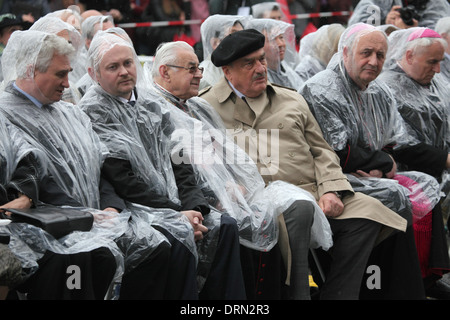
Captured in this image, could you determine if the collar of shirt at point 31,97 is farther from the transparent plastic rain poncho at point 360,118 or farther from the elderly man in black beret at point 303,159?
the transparent plastic rain poncho at point 360,118

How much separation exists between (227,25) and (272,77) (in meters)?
0.62

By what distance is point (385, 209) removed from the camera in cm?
529

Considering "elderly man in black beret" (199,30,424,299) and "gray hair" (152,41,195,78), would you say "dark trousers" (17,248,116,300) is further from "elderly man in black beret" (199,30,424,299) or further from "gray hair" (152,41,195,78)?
"gray hair" (152,41,195,78)

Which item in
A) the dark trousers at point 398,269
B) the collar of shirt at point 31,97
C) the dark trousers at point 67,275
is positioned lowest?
the dark trousers at point 398,269

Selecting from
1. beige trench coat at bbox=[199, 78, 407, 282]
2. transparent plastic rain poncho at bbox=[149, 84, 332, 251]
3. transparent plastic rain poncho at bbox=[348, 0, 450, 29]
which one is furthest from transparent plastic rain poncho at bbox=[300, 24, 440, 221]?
transparent plastic rain poncho at bbox=[348, 0, 450, 29]

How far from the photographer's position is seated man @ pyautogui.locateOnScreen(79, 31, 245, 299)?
461 centimetres

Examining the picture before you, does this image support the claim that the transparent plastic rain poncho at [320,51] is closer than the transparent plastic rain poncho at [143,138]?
No

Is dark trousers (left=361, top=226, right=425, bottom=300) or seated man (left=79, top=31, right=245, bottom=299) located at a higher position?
seated man (left=79, top=31, right=245, bottom=299)

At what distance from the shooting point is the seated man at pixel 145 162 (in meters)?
4.61

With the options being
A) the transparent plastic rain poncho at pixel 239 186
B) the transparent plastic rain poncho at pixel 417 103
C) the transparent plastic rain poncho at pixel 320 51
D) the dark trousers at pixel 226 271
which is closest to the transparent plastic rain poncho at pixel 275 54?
the transparent plastic rain poncho at pixel 320 51

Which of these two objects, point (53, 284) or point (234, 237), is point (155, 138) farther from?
point (53, 284)

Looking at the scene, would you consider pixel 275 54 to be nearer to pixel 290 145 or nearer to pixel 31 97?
pixel 290 145

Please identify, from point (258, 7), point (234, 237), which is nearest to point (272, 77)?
point (258, 7)

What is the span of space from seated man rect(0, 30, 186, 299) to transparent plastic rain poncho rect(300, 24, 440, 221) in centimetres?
169
